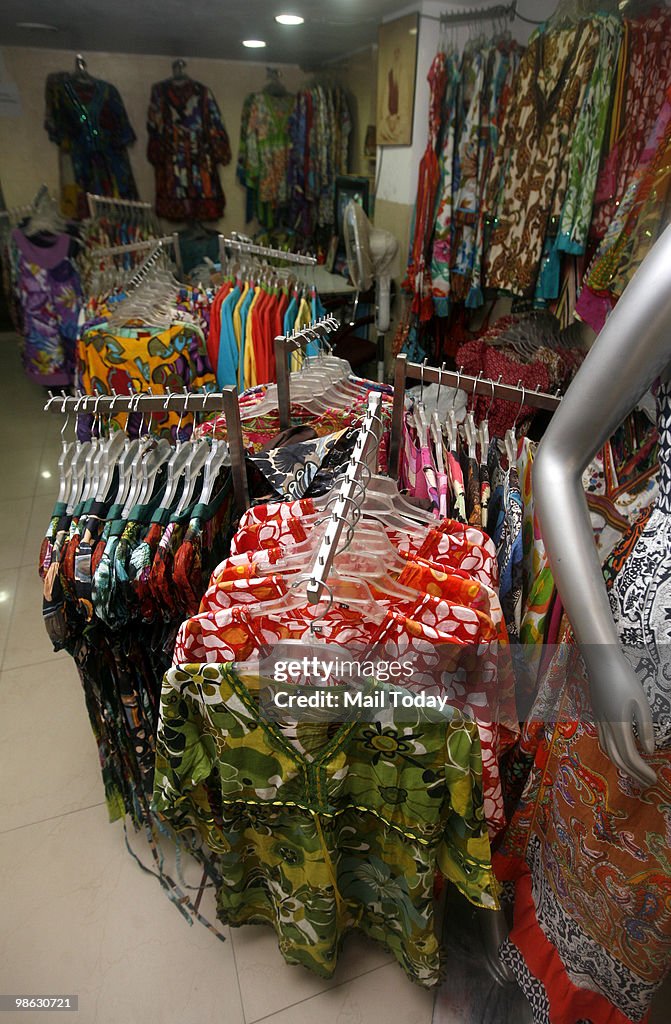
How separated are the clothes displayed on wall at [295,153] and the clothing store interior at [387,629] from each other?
129 centimetres

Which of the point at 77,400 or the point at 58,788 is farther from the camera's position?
the point at 58,788

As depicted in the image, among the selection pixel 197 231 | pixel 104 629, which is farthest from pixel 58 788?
pixel 197 231

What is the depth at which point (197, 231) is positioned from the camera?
4250mm

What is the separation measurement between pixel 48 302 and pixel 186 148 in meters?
1.53

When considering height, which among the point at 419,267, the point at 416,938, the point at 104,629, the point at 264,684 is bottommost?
the point at 416,938

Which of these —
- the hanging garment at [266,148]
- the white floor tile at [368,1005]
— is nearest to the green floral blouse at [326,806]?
the white floor tile at [368,1005]

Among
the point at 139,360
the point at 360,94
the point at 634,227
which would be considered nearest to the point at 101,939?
the point at 139,360

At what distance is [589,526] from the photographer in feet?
2.25

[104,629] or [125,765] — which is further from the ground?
[104,629]

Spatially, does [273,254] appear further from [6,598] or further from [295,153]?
[295,153]

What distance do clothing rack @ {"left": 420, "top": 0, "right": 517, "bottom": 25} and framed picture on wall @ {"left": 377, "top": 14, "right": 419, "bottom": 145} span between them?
124 millimetres

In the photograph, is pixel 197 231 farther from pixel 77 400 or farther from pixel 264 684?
pixel 264 684

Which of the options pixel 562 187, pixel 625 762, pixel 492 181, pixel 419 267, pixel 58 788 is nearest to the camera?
pixel 625 762

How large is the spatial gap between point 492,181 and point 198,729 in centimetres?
223
